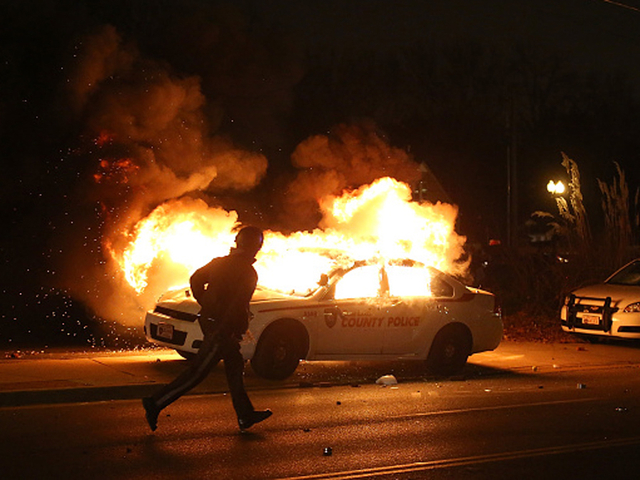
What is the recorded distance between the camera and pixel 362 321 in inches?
464

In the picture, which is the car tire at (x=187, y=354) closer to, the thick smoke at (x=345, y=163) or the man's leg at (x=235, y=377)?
the man's leg at (x=235, y=377)

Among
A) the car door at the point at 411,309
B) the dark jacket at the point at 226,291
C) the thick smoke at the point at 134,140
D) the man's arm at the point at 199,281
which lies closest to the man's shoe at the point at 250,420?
the dark jacket at the point at 226,291

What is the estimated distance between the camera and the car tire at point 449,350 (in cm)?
1248

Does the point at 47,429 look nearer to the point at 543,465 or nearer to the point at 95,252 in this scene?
the point at 543,465

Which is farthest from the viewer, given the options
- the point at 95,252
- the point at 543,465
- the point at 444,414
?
Answer: the point at 95,252

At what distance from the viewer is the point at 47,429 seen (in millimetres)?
8320

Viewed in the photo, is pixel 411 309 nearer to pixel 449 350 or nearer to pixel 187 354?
pixel 449 350

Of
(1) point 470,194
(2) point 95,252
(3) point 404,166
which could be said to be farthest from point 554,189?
(1) point 470,194

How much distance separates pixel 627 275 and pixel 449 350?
6190 mm

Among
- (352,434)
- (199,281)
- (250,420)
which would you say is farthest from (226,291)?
(352,434)

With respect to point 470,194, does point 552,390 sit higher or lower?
lower

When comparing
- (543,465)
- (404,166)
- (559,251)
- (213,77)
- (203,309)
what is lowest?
(543,465)

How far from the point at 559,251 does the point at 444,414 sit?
1250 cm

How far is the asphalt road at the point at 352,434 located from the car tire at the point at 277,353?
209 millimetres
